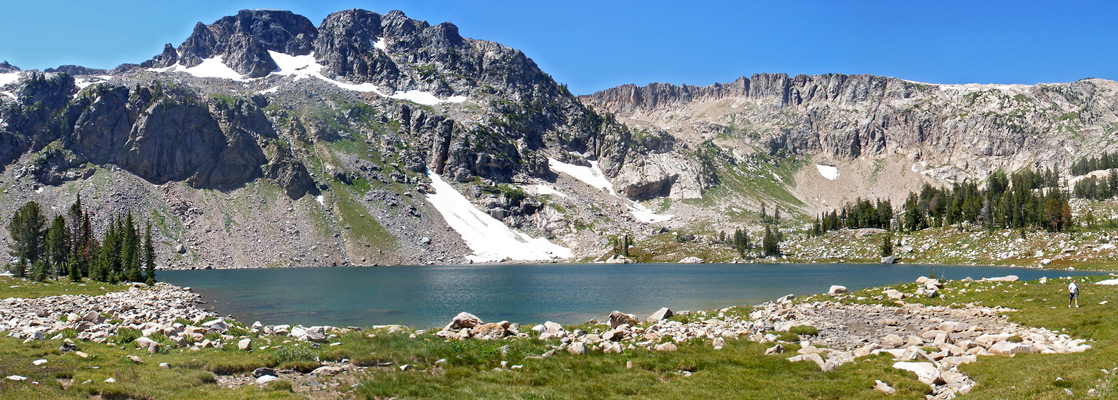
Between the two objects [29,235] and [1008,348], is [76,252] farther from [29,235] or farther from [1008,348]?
[1008,348]

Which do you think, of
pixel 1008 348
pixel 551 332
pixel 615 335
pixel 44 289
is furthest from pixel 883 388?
pixel 44 289

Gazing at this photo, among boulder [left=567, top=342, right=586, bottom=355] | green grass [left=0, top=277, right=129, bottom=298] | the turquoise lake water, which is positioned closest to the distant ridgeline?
the turquoise lake water

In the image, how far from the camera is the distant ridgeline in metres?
119

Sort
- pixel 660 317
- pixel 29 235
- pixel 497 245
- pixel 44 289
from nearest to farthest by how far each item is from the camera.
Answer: pixel 660 317, pixel 44 289, pixel 29 235, pixel 497 245

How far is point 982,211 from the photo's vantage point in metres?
140

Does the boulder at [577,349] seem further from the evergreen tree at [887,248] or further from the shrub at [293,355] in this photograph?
the evergreen tree at [887,248]

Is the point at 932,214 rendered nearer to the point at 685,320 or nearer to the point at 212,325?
the point at 685,320

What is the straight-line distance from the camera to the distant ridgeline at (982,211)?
119000mm

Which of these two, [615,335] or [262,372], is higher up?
[262,372]

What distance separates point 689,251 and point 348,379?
160135 mm

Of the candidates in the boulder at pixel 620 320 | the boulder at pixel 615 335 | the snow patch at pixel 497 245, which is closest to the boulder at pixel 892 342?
the boulder at pixel 615 335

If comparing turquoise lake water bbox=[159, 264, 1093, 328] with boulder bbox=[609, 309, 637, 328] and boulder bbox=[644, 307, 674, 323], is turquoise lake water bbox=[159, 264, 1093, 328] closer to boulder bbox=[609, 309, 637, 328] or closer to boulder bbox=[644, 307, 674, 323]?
boulder bbox=[644, 307, 674, 323]

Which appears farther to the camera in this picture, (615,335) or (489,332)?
(489,332)

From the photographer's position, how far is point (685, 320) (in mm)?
33375
